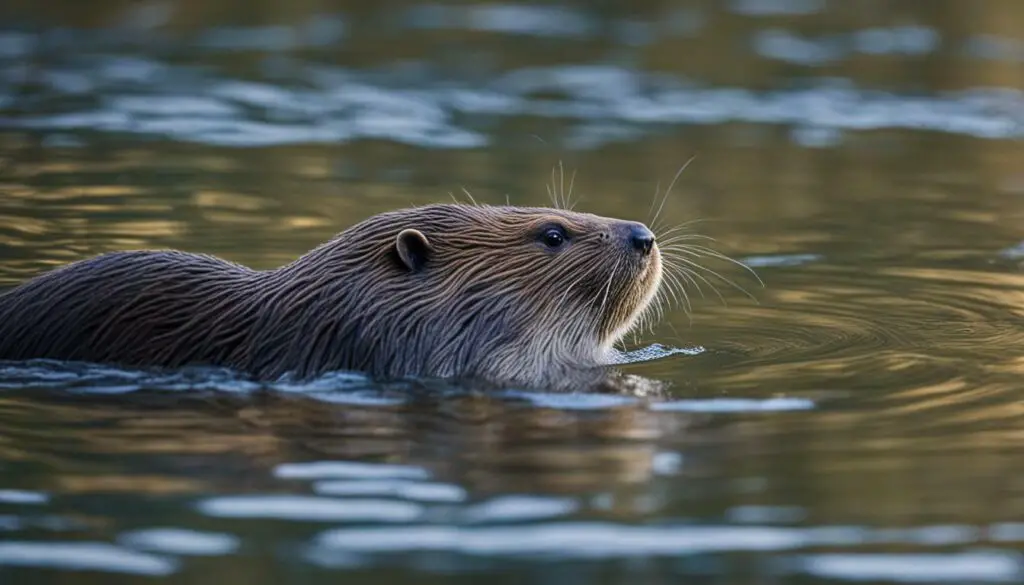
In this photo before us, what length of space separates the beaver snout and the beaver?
16mm

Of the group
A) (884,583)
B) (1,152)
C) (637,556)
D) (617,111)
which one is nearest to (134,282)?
(637,556)

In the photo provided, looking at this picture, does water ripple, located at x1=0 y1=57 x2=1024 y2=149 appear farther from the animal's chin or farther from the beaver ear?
the beaver ear

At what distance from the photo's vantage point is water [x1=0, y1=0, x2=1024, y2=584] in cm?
750

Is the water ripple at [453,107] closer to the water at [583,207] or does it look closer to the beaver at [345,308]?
the water at [583,207]

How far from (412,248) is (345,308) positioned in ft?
1.52

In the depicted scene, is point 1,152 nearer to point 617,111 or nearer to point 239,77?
point 239,77

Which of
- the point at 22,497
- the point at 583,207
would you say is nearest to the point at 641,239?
the point at 22,497

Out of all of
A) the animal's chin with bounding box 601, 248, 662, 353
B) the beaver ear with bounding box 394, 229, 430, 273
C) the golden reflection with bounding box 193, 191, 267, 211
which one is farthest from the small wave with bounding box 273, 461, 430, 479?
the golden reflection with bounding box 193, 191, 267, 211

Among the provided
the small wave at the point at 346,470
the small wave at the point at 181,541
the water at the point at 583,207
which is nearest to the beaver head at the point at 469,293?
the water at the point at 583,207

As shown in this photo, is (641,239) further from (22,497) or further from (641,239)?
(22,497)

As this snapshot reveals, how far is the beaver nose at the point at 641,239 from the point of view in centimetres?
1058

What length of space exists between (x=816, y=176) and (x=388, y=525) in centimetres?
1136

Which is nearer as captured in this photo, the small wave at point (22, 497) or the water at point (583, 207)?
the water at point (583, 207)

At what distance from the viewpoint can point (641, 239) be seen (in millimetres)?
10578
